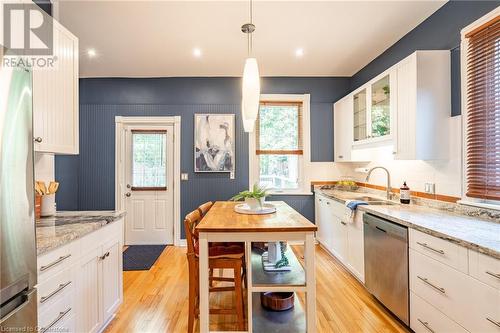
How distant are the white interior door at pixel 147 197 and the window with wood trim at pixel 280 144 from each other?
1.55m

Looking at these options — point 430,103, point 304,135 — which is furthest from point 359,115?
point 430,103

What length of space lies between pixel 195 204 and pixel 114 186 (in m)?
1.38

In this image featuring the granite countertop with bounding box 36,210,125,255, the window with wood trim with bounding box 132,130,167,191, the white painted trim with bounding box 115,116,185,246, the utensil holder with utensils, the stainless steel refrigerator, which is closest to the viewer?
the stainless steel refrigerator

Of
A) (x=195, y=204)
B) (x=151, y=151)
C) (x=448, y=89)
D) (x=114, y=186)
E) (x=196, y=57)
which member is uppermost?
(x=196, y=57)

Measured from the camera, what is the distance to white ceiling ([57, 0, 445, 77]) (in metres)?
2.60

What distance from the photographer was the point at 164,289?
9.59 feet

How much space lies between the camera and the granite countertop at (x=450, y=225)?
152 cm

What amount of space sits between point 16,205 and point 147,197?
3.54 metres

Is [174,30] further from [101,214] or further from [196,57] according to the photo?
[101,214]

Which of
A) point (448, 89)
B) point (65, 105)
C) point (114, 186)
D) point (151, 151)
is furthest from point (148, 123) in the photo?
point (448, 89)

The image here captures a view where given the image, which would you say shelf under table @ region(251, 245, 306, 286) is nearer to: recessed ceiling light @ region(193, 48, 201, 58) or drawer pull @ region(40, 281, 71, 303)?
drawer pull @ region(40, 281, 71, 303)

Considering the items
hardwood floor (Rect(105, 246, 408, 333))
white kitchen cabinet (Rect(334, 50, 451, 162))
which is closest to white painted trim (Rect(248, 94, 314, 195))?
hardwood floor (Rect(105, 246, 408, 333))

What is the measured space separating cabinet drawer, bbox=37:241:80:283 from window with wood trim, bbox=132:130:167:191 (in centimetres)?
289

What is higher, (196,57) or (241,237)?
(196,57)
